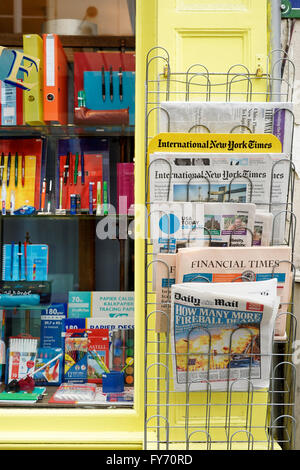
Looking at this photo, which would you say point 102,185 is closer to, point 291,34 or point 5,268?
point 5,268

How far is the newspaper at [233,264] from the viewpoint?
60.1 inches

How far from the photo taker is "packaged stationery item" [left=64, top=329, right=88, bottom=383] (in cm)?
213

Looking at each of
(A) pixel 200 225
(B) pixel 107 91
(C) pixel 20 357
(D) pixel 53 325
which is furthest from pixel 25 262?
(A) pixel 200 225

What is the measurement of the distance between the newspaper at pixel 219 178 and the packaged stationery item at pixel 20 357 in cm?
99

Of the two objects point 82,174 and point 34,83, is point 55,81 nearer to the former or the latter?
point 34,83

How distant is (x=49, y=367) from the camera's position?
2160 mm

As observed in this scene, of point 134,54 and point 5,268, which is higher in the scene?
point 134,54

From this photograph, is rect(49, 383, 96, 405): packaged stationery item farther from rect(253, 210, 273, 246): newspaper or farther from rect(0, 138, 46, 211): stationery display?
rect(253, 210, 273, 246): newspaper

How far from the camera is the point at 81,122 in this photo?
7.32ft

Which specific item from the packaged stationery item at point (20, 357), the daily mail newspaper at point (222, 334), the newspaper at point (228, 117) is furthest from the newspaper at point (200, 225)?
the packaged stationery item at point (20, 357)

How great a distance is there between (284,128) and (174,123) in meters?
0.35
